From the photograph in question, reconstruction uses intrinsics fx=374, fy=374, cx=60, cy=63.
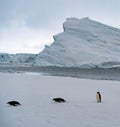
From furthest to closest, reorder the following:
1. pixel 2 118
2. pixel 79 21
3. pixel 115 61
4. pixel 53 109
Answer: pixel 79 21, pixel 115 61, pixel 53 109, pixel 2 118

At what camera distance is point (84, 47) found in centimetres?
6900

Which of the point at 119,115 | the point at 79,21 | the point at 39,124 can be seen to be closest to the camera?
the point at 39,124

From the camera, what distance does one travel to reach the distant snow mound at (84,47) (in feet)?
214

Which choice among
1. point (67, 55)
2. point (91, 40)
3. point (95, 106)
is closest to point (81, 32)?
point (91, 40)

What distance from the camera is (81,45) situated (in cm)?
6981

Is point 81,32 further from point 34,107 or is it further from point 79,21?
point 34,107

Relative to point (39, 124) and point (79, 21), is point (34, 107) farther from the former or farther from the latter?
point (79, 21)

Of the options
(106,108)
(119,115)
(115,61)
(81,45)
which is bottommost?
(119,115)

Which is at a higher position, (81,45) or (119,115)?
(81,45)

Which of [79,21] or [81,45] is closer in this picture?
[81,45]

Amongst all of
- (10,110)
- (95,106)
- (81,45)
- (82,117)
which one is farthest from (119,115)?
(81,45)

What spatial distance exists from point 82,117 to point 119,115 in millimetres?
1265

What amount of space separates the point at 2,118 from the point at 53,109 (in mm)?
2713

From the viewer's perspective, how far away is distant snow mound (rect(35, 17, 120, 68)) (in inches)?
2572
